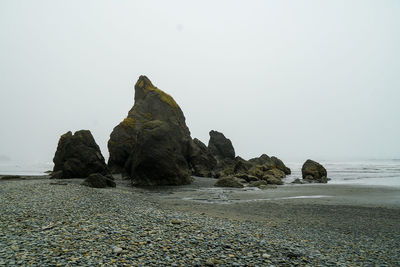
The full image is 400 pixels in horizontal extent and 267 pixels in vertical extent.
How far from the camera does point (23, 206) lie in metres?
13.3

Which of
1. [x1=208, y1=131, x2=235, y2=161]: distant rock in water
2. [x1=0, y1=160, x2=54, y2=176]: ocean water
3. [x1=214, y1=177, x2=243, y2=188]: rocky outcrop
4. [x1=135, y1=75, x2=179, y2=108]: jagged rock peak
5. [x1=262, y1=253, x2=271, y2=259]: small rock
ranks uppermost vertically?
[x1=135, y1=75, x2=179, y2=108]: jagged rock peak

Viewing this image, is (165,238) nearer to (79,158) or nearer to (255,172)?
(79,158)

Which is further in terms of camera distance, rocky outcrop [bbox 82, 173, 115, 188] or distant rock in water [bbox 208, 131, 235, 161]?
distant rock in water [bbox 208, 131, 235, 161]

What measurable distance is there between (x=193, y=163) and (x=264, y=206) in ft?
110

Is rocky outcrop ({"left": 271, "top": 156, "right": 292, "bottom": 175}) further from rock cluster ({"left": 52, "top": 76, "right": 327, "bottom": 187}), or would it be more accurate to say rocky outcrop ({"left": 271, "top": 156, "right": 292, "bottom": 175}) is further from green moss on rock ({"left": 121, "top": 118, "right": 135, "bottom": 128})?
green moss on rock ({"left": 121, "top": 118, "right": 135, "bottom": 128})

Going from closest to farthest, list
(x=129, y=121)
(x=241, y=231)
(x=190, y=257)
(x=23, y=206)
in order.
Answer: (x=190, y=257) < (x=241, y=231) < (x=23, y=206) < (x=129, y=121)

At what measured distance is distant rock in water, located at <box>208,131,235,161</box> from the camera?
67.7 m

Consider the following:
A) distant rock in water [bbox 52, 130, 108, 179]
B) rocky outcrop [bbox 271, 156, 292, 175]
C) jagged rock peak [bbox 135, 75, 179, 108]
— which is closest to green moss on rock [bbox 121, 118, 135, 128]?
jagged rock peak [bbox 135, 75, 179, 108]

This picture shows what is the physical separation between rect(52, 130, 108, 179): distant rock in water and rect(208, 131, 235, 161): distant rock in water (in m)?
32.5

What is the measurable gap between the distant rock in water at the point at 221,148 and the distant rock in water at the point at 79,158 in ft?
107

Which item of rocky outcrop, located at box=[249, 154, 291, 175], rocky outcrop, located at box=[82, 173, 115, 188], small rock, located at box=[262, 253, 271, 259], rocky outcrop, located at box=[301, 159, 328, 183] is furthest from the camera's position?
rocky outcrop, located at box=[249, 154, 291, 175]

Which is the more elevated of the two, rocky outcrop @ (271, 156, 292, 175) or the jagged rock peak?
the jagged rock peak

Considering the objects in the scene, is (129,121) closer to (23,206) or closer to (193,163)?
(193,163)

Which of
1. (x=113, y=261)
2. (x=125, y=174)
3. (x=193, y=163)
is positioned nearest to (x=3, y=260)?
(x=113, y=261)
